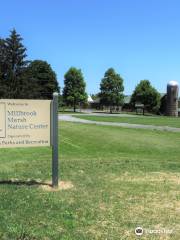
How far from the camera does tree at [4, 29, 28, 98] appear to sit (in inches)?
3295

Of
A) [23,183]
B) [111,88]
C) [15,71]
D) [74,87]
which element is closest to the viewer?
[23,183]

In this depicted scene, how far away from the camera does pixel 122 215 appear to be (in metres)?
6.87

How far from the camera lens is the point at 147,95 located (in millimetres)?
105375

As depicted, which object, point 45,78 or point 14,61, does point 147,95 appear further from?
point 14,61

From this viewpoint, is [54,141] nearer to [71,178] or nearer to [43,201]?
[71,178]

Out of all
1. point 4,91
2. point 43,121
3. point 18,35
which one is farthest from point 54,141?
point 18,35

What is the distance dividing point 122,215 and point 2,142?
3035 millimetres

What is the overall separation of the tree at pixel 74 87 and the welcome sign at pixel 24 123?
98.0 meters

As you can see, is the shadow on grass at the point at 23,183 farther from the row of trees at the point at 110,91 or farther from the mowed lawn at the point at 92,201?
the row of trees at the point at 110,91

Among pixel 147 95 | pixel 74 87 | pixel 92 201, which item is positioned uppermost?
pixel 74 87

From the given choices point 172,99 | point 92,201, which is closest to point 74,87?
point 172,99

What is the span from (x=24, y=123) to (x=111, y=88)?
96.3 m

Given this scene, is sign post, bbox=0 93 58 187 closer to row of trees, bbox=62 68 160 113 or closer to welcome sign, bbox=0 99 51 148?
welcome sign, bbox=0 99 51 148

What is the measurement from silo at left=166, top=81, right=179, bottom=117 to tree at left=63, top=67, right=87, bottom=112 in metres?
18.6
